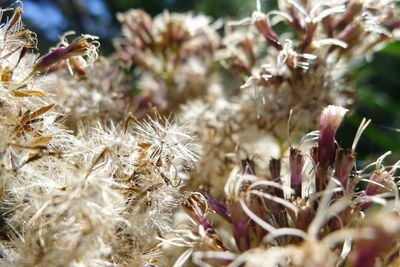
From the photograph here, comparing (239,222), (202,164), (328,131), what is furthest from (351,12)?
(239,222)

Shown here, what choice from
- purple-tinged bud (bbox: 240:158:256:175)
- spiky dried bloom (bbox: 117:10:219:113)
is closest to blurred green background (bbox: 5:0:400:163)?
spiky dried bloom (bbox: 117:10:219:113)

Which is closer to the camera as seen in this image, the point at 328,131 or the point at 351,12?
the point at 328,131

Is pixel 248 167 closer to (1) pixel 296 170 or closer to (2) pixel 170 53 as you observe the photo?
(1) pixel 296 170

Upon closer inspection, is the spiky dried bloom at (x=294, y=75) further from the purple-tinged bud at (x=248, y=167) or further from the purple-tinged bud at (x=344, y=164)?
the purple-tinged bud at (x=344, y=164)

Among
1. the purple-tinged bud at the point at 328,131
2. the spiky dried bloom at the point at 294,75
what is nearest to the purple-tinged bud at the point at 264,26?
the spiky dried bloom at the point at 294,75

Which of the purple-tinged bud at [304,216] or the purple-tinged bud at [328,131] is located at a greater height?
the purple-tinged bud at [328,131]

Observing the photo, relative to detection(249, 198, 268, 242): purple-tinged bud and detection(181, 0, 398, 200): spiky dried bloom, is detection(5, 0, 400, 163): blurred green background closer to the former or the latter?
detection(181, 0, 398, 200): spiky dried bloom
